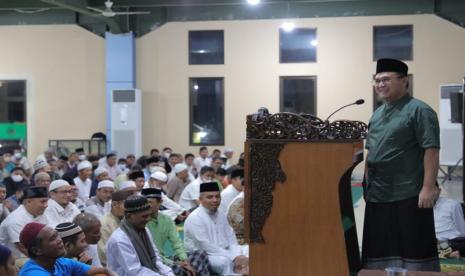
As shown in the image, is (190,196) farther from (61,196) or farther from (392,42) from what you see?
(392,42)

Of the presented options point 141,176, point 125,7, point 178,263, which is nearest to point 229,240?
point 178,263

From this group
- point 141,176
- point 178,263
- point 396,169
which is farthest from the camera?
point 141,176

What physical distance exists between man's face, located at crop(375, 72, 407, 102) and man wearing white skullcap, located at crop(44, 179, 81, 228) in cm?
279

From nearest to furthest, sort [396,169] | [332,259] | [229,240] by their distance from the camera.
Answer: [332,259] < [396,169] < [229,240]

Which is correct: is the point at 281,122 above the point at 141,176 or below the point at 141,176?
above

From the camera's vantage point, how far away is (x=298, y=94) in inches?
465

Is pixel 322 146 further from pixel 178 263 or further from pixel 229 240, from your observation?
pixel 229 240

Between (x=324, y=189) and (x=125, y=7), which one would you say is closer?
(x=324, y=189)

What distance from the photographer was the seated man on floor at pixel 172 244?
4.00 metres

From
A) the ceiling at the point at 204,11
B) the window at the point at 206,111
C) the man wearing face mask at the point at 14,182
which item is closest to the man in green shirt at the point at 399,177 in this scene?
the man wearing face mask at the point at 14,182

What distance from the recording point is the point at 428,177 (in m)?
2.19

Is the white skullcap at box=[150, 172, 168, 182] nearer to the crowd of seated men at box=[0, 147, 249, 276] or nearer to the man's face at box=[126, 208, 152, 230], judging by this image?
the crowd of seated men at box=[0, 147, 249, 276]

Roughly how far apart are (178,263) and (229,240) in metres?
0.63

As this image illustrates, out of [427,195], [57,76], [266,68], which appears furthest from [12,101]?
[427,195]
